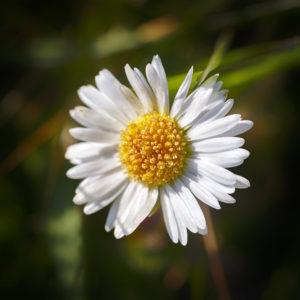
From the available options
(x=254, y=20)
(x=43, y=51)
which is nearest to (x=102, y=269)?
(x=43, y=51)

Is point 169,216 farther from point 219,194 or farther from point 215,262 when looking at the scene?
point 215,262

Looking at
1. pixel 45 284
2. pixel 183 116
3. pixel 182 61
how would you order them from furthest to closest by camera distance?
pixel 45 284
pixel 182 61
pixel 183 116

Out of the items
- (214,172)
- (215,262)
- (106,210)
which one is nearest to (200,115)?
(214,172)

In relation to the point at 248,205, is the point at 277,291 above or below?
below

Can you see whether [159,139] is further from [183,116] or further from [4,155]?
[4,155]

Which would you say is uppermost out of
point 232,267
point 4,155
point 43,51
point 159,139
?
point 43,51

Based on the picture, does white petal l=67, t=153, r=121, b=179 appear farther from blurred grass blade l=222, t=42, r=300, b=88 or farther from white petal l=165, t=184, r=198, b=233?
blurred grass blade l=222, t=42, r=300, b=88
